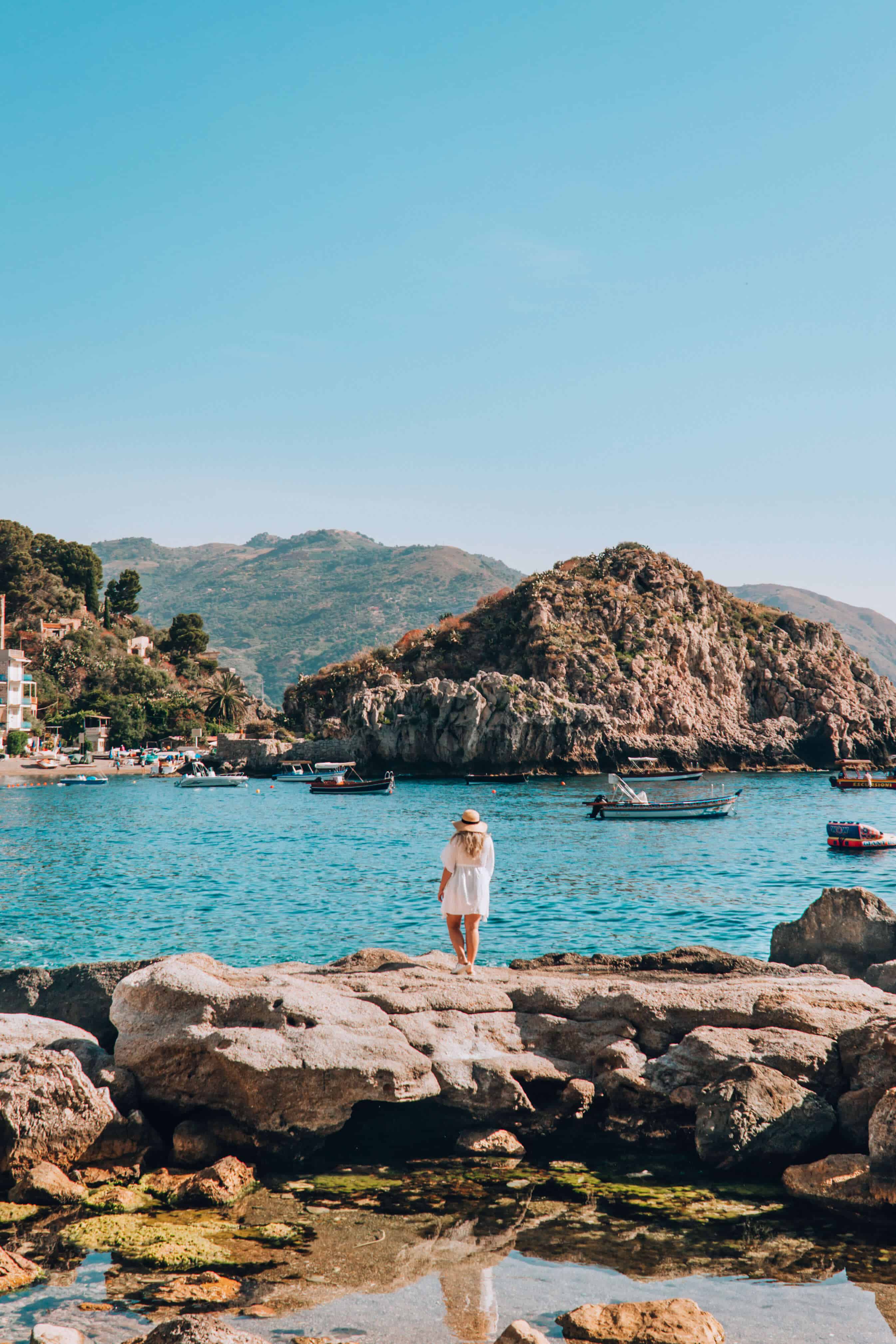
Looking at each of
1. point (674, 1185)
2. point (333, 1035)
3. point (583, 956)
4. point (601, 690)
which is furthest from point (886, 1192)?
point (601, 690)

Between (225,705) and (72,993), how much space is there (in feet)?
384

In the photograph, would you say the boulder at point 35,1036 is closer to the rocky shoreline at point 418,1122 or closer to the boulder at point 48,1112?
the rocky shoreline at point 418,1122

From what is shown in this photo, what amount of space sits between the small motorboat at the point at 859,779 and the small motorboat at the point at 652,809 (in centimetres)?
2532

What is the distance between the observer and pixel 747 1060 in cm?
946

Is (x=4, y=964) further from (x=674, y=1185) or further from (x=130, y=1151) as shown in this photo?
(x=674, y=1185)

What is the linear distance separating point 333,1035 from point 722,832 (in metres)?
40.7

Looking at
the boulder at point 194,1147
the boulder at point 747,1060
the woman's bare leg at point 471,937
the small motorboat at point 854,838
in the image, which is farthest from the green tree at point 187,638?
the boulder at point 747,1060

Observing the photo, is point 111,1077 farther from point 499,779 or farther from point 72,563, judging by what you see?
point 72,563

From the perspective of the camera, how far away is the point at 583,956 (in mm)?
14602

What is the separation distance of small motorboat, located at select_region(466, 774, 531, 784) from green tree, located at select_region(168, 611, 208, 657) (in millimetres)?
68066

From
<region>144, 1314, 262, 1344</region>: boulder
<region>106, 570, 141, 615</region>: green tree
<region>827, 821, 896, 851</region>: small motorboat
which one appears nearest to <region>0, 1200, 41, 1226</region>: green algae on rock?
<region>144, 1314, 262, 1344</region>: boulder

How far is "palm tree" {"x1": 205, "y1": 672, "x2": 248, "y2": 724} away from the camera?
125938 millimetres

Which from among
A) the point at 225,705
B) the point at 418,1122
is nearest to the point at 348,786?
the point at 225,705

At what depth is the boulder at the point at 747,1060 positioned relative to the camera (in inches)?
373
